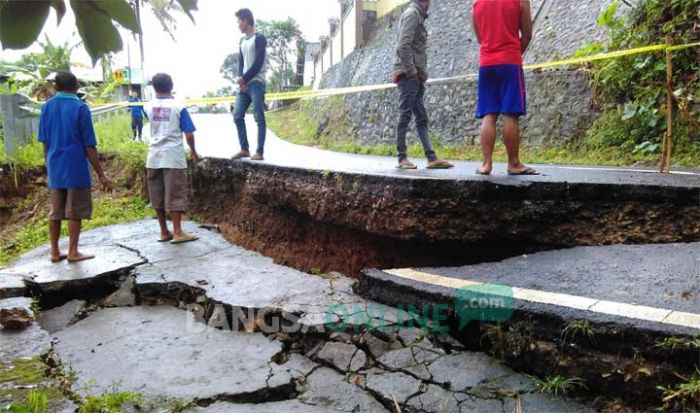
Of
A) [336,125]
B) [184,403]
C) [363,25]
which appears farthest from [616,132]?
[363,25]

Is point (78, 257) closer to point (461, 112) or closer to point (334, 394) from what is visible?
point (334, 394)

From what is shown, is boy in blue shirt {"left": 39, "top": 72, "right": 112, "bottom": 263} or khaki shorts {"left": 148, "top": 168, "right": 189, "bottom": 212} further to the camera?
khaki shorts {"left": 148, "top": 168, "right": 189, "bottom": 212}

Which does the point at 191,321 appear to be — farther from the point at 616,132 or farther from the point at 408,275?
the point at 616,132

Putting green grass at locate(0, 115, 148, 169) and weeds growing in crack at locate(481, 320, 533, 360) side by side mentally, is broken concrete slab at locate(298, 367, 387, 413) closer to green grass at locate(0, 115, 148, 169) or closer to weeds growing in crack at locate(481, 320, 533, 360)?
weeds growing in crack at locate(481, 320, 533, 360)

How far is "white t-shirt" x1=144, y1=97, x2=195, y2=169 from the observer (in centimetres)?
493

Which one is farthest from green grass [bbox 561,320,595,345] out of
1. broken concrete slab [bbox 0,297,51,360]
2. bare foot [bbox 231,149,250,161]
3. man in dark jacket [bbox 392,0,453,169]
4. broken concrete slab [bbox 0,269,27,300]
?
bare foot [bbox 231,149,250,161]

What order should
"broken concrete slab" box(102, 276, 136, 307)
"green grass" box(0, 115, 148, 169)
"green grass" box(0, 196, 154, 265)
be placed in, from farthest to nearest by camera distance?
1. "green grass" box(0, 115, 148, 169)
2. "green grass" box(0, 196, 154, 265)
3. "broken concrete slab" box(102, 276, 136, 307)

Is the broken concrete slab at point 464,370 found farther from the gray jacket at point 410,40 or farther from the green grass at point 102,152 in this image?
the green grass at point 102,152

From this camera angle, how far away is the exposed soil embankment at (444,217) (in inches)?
130

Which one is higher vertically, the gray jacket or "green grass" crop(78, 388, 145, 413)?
the gray jacket

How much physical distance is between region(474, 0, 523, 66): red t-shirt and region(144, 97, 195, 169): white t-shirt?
2855 mm

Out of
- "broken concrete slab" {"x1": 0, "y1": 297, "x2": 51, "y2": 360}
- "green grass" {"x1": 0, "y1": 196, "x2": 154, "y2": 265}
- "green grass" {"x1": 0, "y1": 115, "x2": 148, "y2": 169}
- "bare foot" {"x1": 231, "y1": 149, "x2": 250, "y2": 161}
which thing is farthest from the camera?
"green grass" {"x1": 0, "y1": 115, "x2": 148, "y2": 169}

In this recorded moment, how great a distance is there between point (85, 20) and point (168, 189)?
413 centimetres

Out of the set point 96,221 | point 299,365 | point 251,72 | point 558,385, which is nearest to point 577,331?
point 558,385
